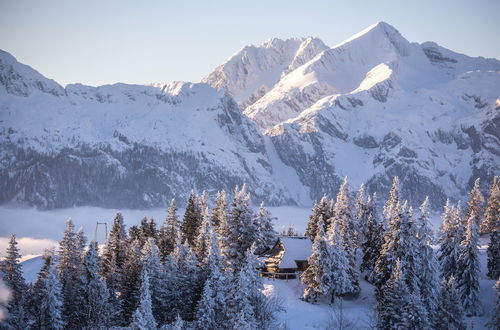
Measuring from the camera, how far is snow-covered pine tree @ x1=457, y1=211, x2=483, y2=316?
232 feet

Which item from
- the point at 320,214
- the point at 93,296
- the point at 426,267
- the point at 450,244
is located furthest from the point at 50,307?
the point at 450,244

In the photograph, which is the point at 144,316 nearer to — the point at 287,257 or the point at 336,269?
the point at 336,269

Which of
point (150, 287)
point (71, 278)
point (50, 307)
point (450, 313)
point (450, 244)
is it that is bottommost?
point (50, 307)

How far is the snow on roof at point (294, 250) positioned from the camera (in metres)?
78.1

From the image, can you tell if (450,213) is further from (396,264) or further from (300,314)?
(300,314)

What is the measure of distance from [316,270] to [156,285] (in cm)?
1873

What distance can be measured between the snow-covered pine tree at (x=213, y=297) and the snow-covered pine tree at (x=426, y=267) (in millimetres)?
21517

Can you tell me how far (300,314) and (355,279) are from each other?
9816 millimetres

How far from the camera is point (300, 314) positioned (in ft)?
217

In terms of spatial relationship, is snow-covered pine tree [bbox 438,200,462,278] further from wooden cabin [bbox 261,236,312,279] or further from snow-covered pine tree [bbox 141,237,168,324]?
snow-covered pine tree [bbox 141,237,168,324]

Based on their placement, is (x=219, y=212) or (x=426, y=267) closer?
(x=426, y=267)

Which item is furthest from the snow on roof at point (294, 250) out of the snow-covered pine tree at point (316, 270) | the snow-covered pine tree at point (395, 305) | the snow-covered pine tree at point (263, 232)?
the snow-covered pine tree at point (395, 305)

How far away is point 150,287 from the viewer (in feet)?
206

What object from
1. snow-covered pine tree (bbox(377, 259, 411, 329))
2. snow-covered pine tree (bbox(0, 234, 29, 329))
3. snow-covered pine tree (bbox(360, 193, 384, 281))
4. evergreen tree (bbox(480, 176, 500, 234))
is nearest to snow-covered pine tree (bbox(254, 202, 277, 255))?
snow-covered pine tree (bbox(360, 193, 384, 281))
